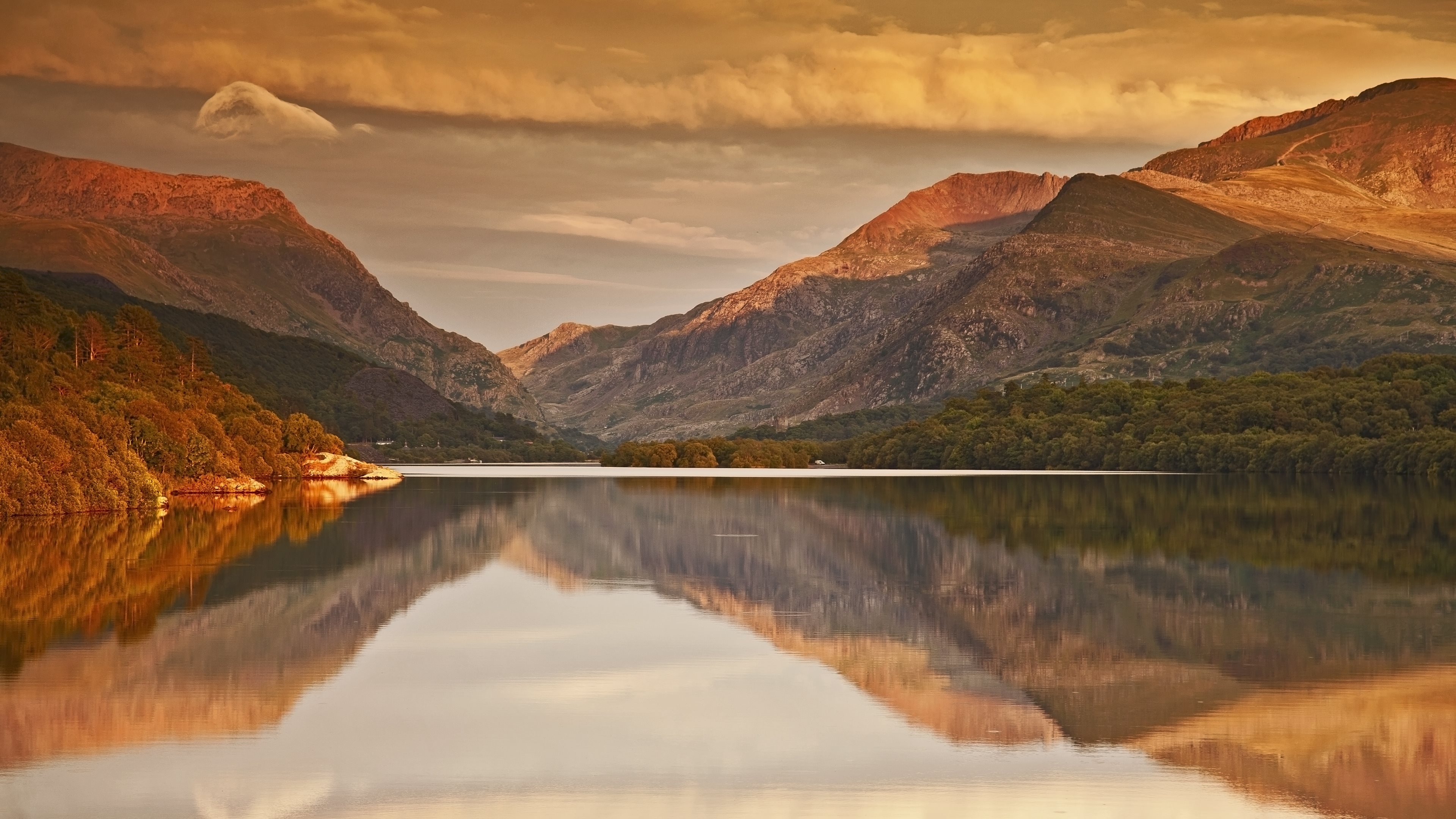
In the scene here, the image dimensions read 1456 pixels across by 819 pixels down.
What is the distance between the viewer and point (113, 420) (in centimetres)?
9519

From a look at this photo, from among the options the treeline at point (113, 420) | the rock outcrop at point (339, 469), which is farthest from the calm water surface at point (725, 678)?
the rock outcrop at point (339, 469)

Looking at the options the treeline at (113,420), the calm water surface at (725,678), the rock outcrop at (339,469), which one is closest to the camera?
the calm water surface at (725,678)

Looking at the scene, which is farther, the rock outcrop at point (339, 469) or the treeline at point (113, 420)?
the rock outcrop at point (339, 469)

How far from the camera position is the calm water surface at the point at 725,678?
21422mm

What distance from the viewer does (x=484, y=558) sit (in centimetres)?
6138

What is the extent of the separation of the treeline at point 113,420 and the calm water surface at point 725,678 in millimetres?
15040

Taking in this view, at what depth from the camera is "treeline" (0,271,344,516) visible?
265 feet

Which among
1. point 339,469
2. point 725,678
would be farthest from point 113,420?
point 339,469

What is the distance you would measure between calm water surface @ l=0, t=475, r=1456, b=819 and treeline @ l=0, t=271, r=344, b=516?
15040 millimetres

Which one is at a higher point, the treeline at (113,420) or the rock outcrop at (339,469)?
the treeline at (113,420)

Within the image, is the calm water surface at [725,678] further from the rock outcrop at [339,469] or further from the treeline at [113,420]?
the rock outcrop at [339,469]

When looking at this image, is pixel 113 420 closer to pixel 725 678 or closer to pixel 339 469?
pixel 725 678

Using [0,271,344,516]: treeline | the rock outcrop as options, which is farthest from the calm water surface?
the rock outcrop

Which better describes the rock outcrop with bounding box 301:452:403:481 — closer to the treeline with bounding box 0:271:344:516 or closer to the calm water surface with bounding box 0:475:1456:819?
the treeline with bounding box 0:271:344:516
